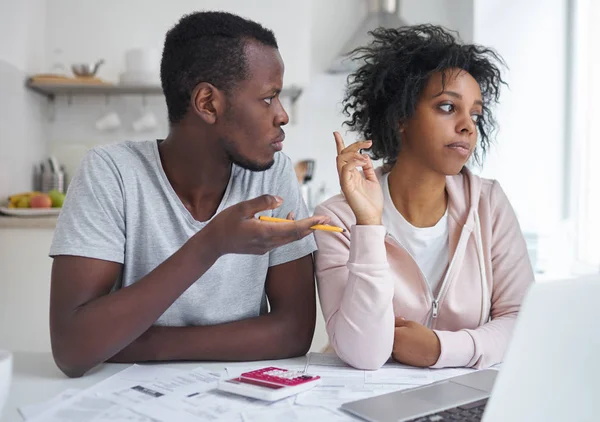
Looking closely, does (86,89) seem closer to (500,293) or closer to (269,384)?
(500,293)

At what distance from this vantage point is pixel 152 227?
121 centimetres

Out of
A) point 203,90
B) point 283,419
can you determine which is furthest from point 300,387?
point 203,90

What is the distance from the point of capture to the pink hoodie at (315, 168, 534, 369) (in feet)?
3.73

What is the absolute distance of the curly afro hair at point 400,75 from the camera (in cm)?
141

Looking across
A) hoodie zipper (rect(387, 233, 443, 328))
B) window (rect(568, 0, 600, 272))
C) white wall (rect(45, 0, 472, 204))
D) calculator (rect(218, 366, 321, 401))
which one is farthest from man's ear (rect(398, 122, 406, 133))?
white wall (rect(45, 0, 472, 204))

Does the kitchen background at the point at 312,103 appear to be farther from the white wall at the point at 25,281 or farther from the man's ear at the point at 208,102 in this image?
the man's ear at the point at 208,102

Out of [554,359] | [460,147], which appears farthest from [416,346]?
[554,359]

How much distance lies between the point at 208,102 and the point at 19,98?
2.35m

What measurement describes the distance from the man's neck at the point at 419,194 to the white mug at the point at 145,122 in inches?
90.4

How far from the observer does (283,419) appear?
0.80 metres

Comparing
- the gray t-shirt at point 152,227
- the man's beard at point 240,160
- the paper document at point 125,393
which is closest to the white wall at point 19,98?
the gray t-shirt at point 152,227

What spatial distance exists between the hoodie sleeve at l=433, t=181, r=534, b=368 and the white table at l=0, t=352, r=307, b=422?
289mm

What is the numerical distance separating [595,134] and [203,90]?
227cm

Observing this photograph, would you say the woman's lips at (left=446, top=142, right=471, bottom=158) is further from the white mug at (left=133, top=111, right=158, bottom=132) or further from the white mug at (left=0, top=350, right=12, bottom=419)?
the white mug at (left=133, top=111, right=158, bottom=132)
